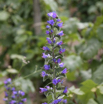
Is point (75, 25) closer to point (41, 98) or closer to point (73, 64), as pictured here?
point (73, 64)

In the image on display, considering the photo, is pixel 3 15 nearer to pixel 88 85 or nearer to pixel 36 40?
pixel 36 40

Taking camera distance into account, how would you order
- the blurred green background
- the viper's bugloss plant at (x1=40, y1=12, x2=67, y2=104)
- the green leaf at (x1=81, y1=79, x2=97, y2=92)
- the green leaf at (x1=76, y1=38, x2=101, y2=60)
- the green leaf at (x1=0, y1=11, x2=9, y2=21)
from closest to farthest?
1. the viper's bugloss plant at (x1=40, y1=12, x2=67, y2=104)
2. the green leaf at (x1=81, y1=79, x2=97, y2=92)
3. the green leaf at (x1=76, y1=38, x2=101, y2=60)
4. the blurred green background
5. the green leaf at (x1=0, y1=11, x2=9, y2=21)

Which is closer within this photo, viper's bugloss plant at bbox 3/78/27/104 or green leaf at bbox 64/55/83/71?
viper's bugloss plant at bbox 3/78/27/104

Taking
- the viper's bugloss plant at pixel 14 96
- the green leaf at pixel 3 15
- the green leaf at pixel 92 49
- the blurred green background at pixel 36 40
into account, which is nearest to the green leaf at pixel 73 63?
the blurred green background at pixel 36 40

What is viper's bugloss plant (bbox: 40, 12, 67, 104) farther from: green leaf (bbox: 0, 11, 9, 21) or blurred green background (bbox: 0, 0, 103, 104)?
green leaf (bbox: 0, 11, 9, 21)

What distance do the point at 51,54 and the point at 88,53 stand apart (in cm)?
82

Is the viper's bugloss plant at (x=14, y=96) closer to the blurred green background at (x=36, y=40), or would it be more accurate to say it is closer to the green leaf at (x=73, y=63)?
the blurred green background at (x=36, y=40)

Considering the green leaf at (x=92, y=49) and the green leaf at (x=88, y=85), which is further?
the green leaf at (x=92, y=49)

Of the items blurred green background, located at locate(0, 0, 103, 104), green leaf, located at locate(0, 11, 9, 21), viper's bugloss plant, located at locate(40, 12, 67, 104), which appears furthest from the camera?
green leaf, located at locate(0, 11, 9, 21)

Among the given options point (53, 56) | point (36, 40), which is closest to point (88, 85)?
point (53, 56)

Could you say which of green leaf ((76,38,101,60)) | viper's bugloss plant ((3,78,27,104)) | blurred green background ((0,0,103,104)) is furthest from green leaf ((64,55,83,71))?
viper's bugloss plant ((3,78,27,104))

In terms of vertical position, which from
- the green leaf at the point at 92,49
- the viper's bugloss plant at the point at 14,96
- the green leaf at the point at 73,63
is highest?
the green leaf at the point at 73,63

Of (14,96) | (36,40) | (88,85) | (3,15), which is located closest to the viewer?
(88,85)

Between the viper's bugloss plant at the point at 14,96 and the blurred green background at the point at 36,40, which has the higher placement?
the blurred green background at the point at 36,40
